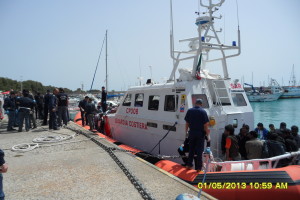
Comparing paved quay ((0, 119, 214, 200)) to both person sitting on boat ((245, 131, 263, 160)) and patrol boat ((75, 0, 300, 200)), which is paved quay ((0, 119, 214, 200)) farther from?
person sitting on boat ((245, 131, 263, 160))

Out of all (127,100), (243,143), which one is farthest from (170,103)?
(127,100)

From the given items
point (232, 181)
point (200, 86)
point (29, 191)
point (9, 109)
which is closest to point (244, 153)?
point (232, 181)

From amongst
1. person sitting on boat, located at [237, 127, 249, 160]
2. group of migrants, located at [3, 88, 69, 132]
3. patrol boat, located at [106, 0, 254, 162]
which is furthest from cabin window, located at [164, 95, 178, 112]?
group of migrants, located at [3, 88, 69, 132]

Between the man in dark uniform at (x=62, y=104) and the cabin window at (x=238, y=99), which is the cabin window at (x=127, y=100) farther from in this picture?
the cabin window at (x=238, y=99)

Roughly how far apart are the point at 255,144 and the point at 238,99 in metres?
2.12

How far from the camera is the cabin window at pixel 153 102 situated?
6.43m

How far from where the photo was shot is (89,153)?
17.8ft

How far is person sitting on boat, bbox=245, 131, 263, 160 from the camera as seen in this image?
4.52 m

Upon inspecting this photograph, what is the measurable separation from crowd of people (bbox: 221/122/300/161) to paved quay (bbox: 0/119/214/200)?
174 centimetres

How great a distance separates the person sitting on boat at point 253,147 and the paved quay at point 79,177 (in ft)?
6.05

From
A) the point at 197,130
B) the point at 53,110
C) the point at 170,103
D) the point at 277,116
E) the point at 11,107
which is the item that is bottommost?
the point at 277,116

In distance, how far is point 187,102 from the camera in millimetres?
5469

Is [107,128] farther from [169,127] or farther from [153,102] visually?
[169,127]

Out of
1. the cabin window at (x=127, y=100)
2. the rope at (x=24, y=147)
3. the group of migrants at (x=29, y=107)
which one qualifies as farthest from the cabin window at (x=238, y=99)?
the group of migrants at (x=29, y=107)
